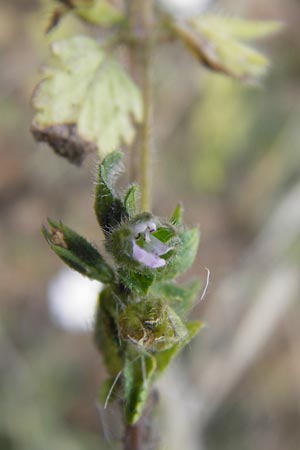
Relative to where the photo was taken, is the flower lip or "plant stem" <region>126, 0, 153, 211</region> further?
"plant stem" <region>126, 0, 153, 211</region>

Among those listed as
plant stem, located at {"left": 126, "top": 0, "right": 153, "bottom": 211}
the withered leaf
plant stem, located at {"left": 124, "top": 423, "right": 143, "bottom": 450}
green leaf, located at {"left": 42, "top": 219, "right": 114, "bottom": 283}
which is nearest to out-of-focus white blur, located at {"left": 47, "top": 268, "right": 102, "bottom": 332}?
plant stem, located at {"left": 126, "top": 0, "right": 153, "bottom": 211}

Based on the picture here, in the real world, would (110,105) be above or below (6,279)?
above

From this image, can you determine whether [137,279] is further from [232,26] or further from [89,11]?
[232,26]

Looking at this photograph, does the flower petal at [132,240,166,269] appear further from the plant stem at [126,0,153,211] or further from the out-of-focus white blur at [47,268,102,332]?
the out-of-focus white blur at [47,268,102,332]

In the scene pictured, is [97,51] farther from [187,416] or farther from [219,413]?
[219,413]

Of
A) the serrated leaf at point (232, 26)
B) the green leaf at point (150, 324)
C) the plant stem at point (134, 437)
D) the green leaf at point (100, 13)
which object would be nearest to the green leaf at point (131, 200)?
the green leaf at point (150, 324)

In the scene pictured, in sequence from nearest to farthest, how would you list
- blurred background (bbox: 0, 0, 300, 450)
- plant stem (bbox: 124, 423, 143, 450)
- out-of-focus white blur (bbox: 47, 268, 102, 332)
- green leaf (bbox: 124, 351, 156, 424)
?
green leaf (bbox: 124, 351, 156, 424)
plant stem (bbox: 124, 423, 143, 450)
blurred background (bbox: 0, 0, 300, 450)
out-of-focus white blur (bbox: 47, 268, 102, 332)

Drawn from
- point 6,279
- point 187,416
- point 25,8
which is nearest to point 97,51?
point 187,416

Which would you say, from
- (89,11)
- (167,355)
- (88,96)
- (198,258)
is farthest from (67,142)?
(198,258)
